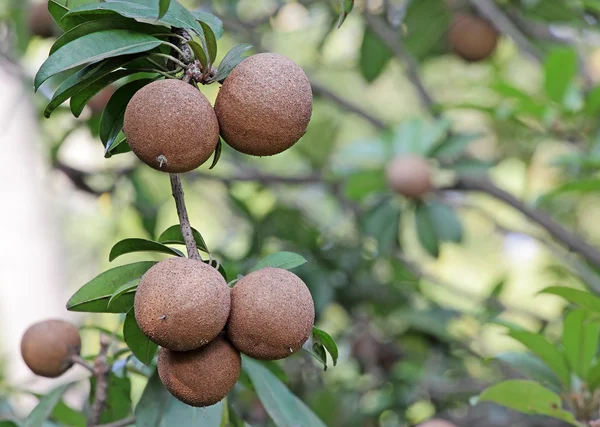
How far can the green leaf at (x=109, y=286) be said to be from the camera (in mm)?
796

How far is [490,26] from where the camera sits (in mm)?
2328

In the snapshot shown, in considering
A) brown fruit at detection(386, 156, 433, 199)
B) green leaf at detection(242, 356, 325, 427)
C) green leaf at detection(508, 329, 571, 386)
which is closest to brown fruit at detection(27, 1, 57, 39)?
brown fruit at detection(386, 156, 433, 199)

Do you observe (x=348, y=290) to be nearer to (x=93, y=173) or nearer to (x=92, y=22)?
(x=93, y=173)

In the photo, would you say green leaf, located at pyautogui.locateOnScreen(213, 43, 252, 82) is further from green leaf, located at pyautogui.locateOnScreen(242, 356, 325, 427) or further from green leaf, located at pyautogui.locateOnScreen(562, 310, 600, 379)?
green leaf, located at pyautogui.locateOnScreen(562, 310, 600, 379)

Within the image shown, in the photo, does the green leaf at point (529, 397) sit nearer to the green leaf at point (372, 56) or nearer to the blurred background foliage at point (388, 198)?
the blurred background foliage at point (388, 198)

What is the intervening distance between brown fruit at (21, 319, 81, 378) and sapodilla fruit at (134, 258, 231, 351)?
1.14ft

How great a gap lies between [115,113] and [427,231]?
1.54 m

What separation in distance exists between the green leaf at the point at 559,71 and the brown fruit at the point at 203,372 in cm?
135

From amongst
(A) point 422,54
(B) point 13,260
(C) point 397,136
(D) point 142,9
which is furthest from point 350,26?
(D) point 142,9

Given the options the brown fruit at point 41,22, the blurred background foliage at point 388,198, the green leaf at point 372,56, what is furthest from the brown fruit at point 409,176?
the brown fruit at point 41,22

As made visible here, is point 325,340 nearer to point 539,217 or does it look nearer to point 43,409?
point 43,409

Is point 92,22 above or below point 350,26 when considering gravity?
above

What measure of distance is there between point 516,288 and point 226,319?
12.1 ft

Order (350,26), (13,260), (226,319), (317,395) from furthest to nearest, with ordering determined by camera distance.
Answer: (350,26), (13,260), (317,395), (226,319)
